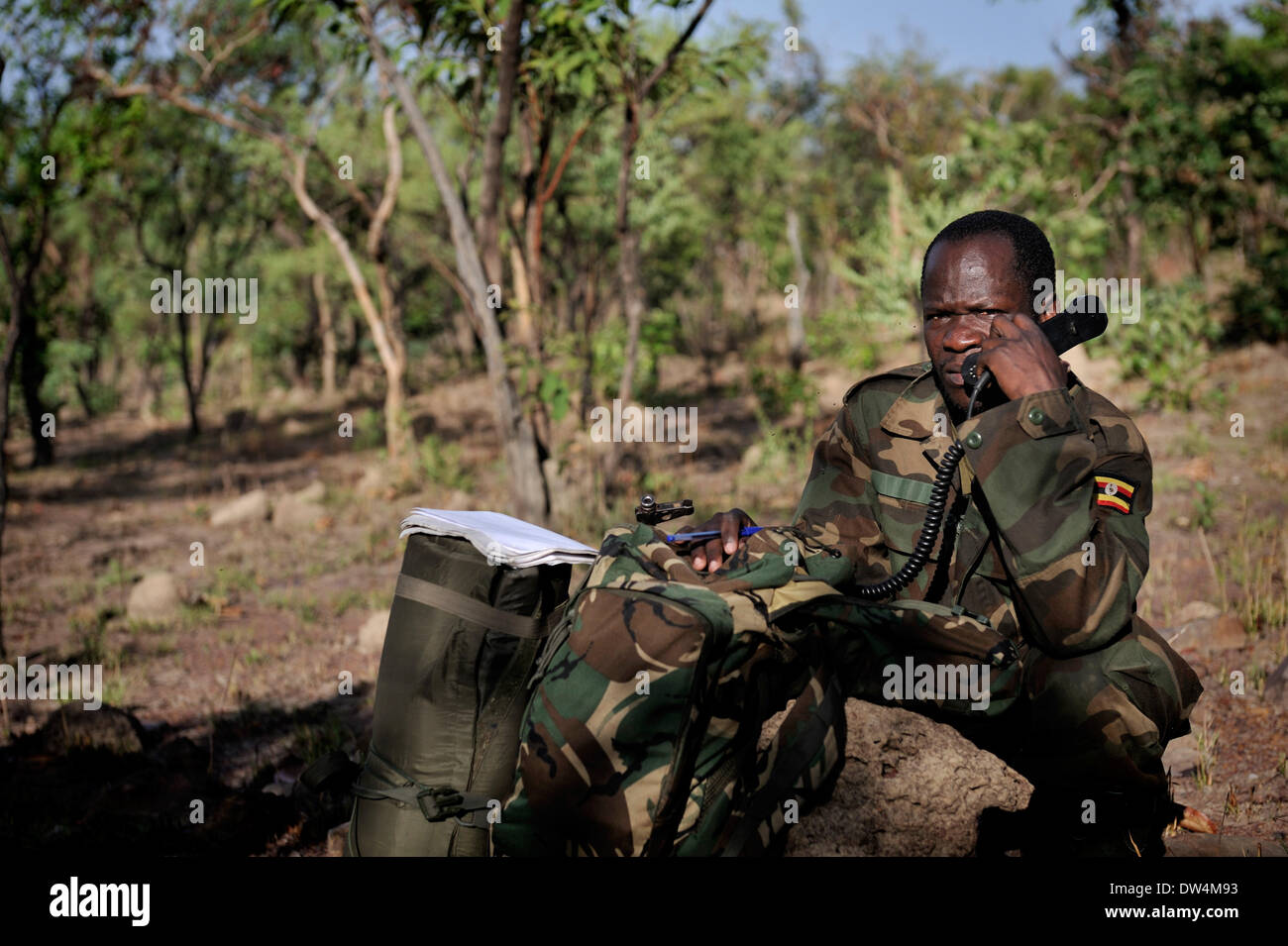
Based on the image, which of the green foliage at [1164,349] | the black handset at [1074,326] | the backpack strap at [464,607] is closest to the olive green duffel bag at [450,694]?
the backpack strap at [464,607]

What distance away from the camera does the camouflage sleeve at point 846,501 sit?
9.89 ft

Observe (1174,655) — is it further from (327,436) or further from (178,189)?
(178,189)

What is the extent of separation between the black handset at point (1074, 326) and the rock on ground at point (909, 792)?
106cm

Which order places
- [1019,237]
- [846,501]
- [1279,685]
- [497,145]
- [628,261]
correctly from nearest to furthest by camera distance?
[1019,237] < [846,501] < [1279,685] < [497,145] < [628,261]

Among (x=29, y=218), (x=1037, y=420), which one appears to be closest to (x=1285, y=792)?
(x=1037, y=420)

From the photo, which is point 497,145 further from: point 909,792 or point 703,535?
point 909,792

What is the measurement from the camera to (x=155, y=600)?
23.5 feet

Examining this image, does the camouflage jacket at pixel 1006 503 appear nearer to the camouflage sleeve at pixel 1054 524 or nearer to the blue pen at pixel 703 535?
the camouflage sleeve at pixel 1054 524

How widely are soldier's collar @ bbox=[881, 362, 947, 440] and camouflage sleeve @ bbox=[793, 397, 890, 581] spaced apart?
14cm

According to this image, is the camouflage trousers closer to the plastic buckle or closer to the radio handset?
the plastic buckle

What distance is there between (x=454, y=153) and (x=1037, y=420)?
17.8 meters

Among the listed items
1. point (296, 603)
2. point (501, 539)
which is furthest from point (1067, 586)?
point (296, 603)

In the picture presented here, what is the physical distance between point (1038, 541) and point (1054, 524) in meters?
0.06

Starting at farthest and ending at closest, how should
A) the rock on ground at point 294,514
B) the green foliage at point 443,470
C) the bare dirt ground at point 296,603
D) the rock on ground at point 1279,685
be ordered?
the green foliage at point 443,470
the rock on ground at point 294,514
the rock on ground at point 1279,685
the bare dirt ground at point 296,603
